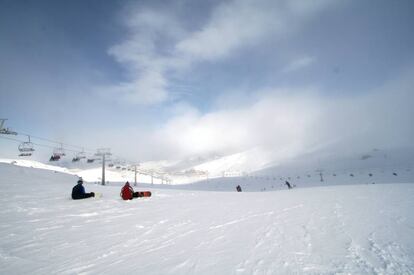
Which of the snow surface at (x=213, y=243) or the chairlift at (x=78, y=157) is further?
the chairlift at (x=78, y=157)

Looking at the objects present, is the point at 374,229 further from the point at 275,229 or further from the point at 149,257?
the point at 149,257

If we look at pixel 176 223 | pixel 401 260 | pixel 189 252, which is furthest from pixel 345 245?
pixel 176 223

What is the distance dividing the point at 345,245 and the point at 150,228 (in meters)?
5.68

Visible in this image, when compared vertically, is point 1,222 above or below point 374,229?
above

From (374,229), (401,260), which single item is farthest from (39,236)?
(374,229)

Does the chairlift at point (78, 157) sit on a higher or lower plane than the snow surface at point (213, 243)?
higher

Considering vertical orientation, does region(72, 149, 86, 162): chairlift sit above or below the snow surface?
above

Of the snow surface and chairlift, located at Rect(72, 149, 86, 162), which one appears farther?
chairlift, located at Rect(72, 149, 86, 162)

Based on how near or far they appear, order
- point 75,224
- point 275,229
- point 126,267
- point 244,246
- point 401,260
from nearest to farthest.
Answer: point 401,260, point 126,267, point 244,246, point 275,229, point 75,224

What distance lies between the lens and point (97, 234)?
728cm

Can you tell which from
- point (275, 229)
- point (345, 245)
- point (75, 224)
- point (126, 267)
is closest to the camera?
point (126, 267)

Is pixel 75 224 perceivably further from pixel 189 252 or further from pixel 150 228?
pixel 189 252

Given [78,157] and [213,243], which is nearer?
[213,243]

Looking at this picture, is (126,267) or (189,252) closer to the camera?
(126,267)
